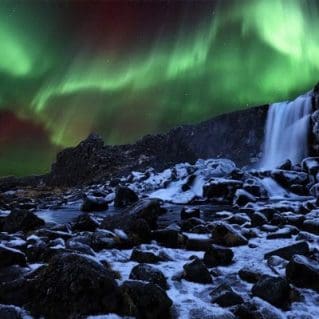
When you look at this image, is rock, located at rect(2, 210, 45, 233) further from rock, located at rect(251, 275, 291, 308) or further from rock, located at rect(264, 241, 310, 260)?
rock, located at rect(251, 275, 291, 308)

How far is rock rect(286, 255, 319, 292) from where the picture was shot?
29.0 feet

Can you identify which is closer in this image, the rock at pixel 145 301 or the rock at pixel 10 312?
the rock at pixel 10 312

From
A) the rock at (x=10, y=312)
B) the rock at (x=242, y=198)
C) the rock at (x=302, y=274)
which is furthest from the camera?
the rock at (x=242, y=198)

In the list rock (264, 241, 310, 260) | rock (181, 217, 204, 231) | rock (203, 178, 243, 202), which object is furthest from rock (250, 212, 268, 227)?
rock (203, 178, 243, 202)

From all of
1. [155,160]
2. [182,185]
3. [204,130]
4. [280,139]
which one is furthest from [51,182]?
[182,185]

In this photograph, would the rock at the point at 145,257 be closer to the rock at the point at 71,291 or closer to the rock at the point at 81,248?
the rock at the point at 81,248

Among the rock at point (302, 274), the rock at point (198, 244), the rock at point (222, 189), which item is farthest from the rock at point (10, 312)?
the rock at point (222, 189)

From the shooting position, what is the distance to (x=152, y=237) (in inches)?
550

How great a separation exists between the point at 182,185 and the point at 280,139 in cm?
2440

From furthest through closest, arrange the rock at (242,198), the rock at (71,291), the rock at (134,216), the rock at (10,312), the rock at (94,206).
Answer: the rock at (94,206) < the rock at (242,198) < the rock at (134,216) < the rock at (71,291) < the rock at (10,312)

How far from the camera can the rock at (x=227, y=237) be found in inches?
509

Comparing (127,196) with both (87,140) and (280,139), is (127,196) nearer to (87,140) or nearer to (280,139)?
(280,139)

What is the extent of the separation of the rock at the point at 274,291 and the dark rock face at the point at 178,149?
→ 6788 centimetres

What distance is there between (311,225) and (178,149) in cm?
9459
